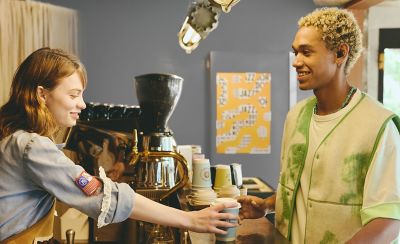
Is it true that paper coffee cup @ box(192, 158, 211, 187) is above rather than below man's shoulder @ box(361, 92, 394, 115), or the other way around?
below

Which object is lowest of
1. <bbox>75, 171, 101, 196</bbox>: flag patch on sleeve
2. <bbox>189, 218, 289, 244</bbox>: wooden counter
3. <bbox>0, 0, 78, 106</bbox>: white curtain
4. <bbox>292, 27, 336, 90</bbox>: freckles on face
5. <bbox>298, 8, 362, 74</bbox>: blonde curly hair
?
<bbox>189, 218, 289, 244</bbox>: wooden counter

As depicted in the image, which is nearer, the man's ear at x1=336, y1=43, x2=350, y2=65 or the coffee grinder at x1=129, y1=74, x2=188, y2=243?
the man's ear at x1=336, y1=43, x2=350, y2=65

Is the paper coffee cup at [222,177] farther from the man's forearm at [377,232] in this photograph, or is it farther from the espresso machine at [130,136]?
the man's forearm at [377,232]

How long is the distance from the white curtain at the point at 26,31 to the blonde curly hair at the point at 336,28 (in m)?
3.21

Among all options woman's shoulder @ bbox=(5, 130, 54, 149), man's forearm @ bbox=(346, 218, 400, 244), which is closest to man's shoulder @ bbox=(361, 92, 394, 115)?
man's forearm @ bbox=(346, 218, 400, 244)

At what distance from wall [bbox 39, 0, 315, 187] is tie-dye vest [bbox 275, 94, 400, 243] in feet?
10.2

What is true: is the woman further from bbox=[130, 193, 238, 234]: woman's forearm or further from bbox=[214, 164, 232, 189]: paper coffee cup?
bbox=[214, 164, 232, 189]: paper coffee cup

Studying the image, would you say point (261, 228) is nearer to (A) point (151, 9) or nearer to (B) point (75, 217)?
(B) point (75, 217)

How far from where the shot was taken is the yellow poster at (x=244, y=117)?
475 centimetres

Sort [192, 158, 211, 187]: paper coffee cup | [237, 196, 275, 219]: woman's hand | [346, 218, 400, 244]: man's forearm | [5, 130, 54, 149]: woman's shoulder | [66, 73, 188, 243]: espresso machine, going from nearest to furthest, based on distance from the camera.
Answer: [5, 130, 54, 149]: woman's shoulder → [346, 218, 400, 244]: man's forearm → [237, 196, 275, 219]: woman's hand → [192, 158, 211, 187]: paper coffee cup → [66, 73, 188, 243]: espresso machine

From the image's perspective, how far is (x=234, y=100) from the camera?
477 centimetres

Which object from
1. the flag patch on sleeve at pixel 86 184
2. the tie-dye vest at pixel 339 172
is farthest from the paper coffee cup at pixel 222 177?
the flag patch on sleeve at pixel 86 184

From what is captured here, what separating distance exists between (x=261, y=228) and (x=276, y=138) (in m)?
3.17

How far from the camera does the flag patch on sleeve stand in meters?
1.24
